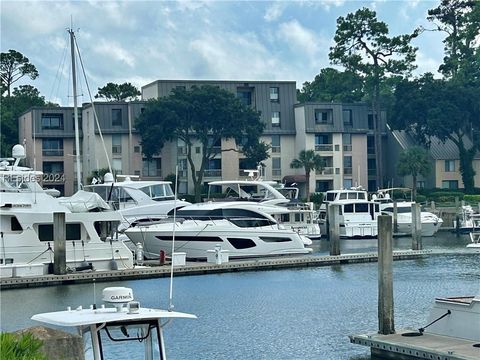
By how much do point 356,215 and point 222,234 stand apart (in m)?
23.5

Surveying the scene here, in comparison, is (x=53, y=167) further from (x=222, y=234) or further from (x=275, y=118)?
(x=222, y=234)

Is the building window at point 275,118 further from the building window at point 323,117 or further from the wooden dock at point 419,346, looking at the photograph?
the wooden dock at point 419,346

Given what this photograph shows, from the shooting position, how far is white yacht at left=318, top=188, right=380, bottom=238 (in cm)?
7344

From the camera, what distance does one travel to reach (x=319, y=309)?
37.1 metres

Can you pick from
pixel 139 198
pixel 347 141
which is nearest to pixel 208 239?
pixel 139 198

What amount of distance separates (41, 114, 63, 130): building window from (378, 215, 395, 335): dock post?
234ft

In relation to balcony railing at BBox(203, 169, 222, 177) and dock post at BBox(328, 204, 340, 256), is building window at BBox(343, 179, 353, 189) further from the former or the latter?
dock post at BBox(328, 204, 340, 256)

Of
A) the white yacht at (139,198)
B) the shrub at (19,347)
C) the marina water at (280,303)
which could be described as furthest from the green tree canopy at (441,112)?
the shrub at (19,347)

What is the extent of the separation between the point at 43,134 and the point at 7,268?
54678mm

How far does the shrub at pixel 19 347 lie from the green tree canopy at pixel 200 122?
252 ft

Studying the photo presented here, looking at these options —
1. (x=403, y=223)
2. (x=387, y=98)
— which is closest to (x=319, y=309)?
(x=403, y=223)

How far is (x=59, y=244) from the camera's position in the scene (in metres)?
41.3

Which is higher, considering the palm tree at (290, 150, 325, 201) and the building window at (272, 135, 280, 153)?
the building window at (272, 135, 280, 153)

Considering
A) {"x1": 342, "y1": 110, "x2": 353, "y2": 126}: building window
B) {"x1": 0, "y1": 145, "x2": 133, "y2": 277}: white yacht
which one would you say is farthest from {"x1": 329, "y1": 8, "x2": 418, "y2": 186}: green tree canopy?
{"x1": 0, "y1": 145, "x2": 133, "y2": 277}: white yacht
